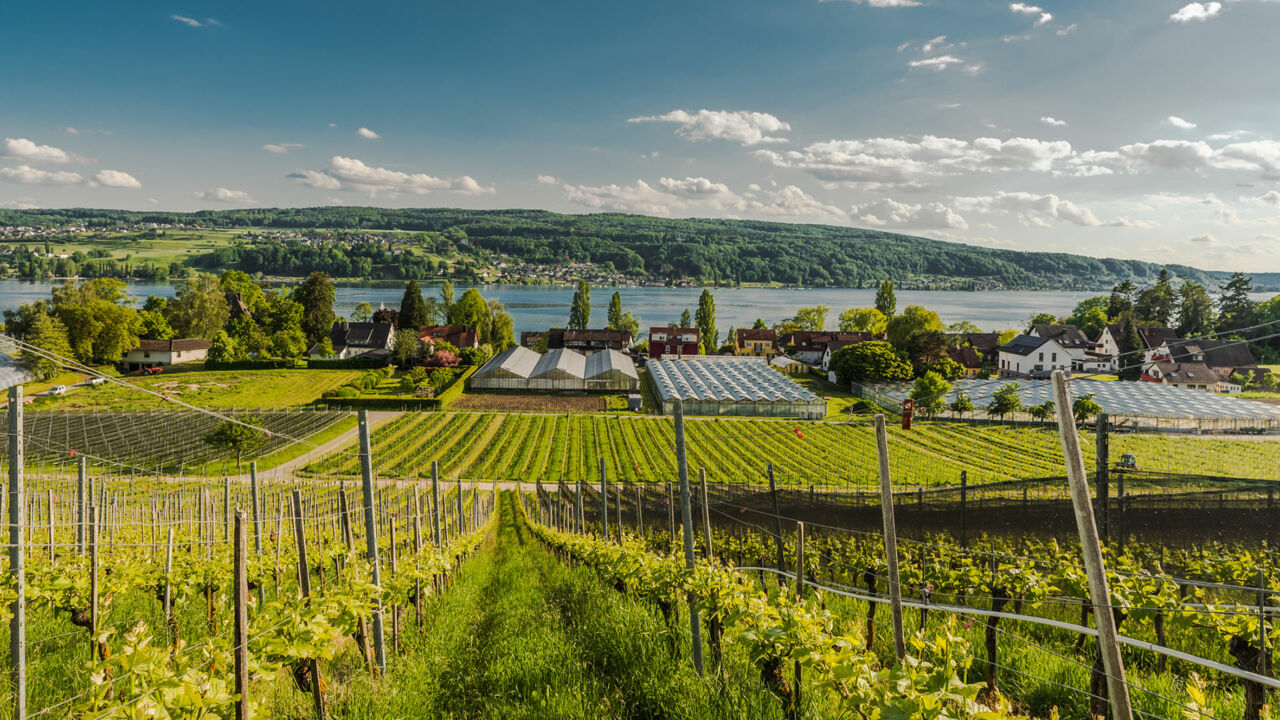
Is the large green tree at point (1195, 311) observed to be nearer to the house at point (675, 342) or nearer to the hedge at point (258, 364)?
the house at point (675, 342)

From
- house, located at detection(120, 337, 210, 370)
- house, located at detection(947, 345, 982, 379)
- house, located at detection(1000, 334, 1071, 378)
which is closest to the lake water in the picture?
house, located at detection(947, 345, 982, 379)

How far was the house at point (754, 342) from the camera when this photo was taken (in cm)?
6875

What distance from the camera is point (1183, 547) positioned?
28.7ft

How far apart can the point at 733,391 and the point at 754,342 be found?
95.3ft

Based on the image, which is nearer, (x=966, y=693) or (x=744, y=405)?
(x=966, y=693)

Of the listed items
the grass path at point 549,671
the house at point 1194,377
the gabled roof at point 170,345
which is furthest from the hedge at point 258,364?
the house at point 1194,377

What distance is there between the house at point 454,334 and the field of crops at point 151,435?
29.2 m

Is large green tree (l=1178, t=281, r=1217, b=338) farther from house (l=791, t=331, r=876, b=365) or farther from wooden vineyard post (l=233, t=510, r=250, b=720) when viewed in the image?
wooden vineyard post (l=233, t=510, r=250, b=720)

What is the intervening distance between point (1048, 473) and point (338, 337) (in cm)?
6043

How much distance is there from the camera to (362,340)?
200 ft

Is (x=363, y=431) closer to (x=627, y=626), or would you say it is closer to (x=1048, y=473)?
(x=627, y=626)

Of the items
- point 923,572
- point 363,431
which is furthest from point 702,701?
point 923,572

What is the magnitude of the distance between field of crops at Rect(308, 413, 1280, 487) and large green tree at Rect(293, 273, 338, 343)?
3209 cm

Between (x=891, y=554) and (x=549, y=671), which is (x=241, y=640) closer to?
(x=549, y=671)
